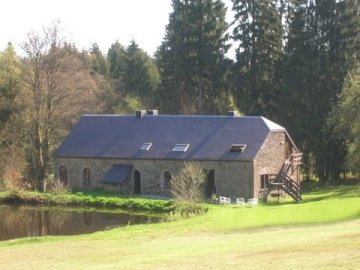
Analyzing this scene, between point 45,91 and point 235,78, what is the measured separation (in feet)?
57.6

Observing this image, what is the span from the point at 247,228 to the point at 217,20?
39905 mm

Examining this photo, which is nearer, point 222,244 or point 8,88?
point 222,244

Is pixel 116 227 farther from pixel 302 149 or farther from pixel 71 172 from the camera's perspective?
pixel 302 149

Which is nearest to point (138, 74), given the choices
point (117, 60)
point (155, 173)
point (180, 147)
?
point (117, 60)

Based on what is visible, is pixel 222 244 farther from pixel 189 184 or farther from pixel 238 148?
pixel 238 148

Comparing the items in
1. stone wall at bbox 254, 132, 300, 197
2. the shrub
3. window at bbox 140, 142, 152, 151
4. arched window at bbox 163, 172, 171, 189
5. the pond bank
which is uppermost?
window at bbox 140, 142, 152, 151

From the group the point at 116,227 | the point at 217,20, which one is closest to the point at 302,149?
the point at 217,20

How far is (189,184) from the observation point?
129ft

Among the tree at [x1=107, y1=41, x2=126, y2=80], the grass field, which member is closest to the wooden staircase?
the grass field

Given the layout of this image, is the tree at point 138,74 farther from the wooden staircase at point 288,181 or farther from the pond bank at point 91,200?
the wooden staircase at point 288,181

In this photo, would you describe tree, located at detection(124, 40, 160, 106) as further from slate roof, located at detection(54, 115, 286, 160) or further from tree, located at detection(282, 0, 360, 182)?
slate roof, located at detection(54, 115, 286, 160)

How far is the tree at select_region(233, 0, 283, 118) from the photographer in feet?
191

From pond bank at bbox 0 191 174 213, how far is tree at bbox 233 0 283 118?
60.4 ft

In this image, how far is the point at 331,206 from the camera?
32656 millimetres
